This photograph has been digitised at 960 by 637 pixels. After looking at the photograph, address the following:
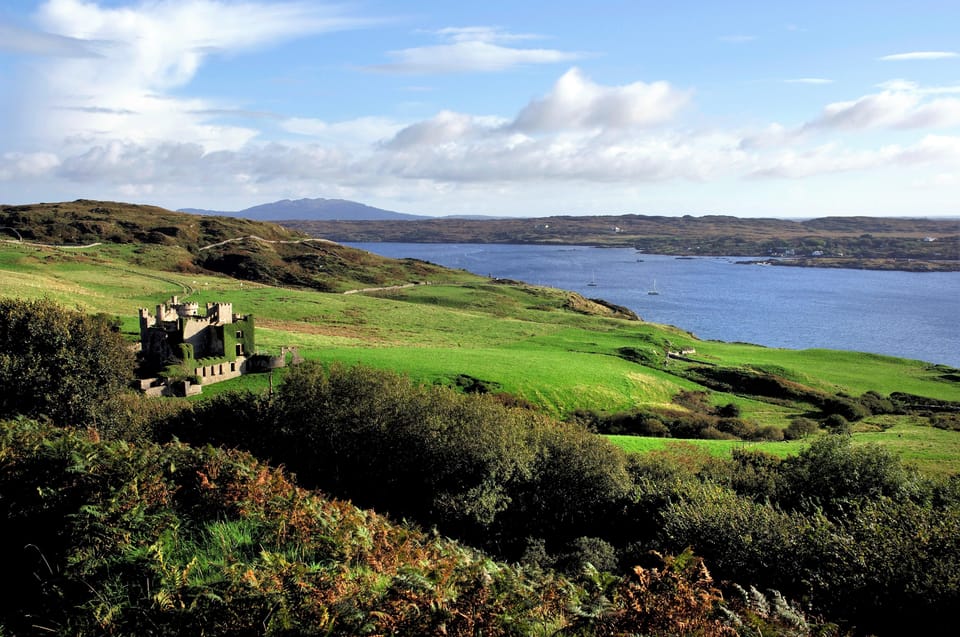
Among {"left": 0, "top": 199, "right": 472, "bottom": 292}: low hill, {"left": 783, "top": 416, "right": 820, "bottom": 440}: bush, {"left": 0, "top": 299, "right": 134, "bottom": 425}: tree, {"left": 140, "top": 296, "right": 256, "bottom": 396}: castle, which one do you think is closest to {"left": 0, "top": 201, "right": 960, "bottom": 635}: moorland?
{"left": 0, "top": 299, "right": 134, "bottom": 425}: tree

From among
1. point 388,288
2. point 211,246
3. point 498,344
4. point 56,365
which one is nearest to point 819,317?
point 388,288

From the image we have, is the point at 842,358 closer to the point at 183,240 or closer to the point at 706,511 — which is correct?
the point at 706,511

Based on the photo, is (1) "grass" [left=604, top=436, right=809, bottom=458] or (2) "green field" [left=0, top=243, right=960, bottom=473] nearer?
(1) "grass" [left=604, top=436, right=809, bottom=458]

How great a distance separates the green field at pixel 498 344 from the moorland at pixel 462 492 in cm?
59

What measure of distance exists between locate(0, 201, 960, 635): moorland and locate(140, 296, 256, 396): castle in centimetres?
189

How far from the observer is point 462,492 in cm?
2398

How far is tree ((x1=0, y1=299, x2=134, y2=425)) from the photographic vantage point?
26.2 metres

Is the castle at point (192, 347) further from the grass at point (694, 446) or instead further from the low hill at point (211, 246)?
the low hill at point (211, 246)

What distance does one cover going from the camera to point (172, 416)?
30406 millimetres

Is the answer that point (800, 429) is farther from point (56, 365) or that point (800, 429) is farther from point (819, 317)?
point (819, 317)

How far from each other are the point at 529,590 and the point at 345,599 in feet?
7.85

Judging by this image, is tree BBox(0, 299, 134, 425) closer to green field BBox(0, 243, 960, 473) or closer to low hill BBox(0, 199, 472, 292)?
green field BBox(0, 243, 960, 473)

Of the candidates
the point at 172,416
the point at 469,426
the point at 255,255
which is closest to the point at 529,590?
the point at 469,426

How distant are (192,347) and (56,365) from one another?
15479 millimetres
